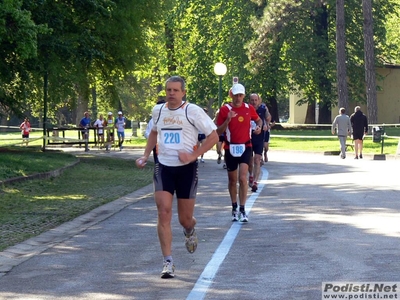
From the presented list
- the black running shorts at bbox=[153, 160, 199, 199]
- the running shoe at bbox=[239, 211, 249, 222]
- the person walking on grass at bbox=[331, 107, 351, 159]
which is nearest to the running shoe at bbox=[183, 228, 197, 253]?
the black running shorts at bbox=[153, 160, 199, 199]

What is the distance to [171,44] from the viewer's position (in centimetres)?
6925

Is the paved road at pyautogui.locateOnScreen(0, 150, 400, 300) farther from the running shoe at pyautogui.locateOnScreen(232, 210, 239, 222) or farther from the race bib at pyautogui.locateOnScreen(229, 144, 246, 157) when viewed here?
the race bib at pyautogui.locateOnScreen(229, 144, 246, 157)

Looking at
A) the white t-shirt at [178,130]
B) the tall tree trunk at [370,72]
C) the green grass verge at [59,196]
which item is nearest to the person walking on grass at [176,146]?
the white t-shirt at [178,130]

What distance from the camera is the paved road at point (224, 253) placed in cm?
856

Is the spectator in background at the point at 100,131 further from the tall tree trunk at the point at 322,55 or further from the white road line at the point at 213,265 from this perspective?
the white road line at the point at 213,265

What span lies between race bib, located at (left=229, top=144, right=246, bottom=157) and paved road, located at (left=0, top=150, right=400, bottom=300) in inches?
38.4

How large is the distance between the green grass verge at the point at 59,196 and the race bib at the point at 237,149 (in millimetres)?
2719

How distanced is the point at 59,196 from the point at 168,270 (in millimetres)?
9983

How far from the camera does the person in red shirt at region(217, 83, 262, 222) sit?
45.1 ft

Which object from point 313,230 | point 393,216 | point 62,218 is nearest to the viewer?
point 313,230

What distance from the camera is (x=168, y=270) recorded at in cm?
908

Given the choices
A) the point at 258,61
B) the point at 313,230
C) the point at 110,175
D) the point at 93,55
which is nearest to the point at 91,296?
the point at 313,230

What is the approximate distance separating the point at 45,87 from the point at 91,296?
2439 centimetres

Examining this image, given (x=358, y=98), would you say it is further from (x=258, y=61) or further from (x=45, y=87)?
(x=45, y=87)
